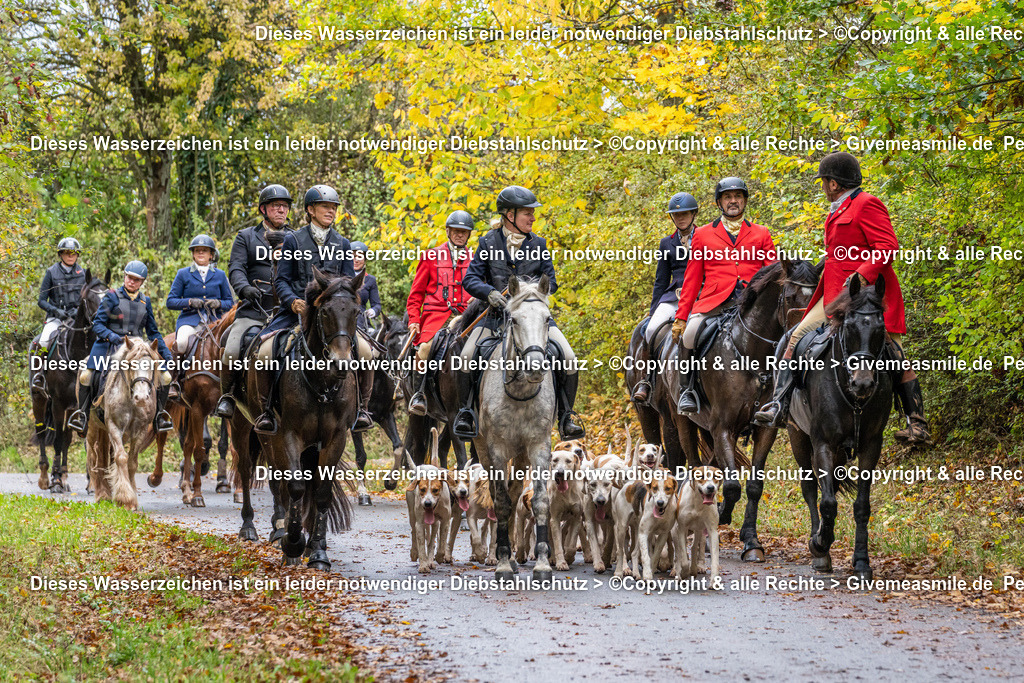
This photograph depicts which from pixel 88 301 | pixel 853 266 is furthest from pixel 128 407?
pixel 853 266

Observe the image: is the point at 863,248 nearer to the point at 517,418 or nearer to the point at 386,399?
the point at 517,418

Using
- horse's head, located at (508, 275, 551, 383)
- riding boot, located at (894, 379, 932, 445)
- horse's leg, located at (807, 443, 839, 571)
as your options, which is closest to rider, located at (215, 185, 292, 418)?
horse's head, located at (508, 275, 551, 383)

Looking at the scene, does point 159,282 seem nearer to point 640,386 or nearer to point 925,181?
point 640,386

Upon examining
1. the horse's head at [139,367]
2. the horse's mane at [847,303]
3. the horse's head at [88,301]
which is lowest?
the horse's head at [139,367]

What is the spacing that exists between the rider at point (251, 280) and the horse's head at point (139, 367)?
9.67ft

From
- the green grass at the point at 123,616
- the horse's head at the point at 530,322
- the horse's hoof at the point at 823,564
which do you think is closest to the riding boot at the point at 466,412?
the horse's head at the point at 530,322

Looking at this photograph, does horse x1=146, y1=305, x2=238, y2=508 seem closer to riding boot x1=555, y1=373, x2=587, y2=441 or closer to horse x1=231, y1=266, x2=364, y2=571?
horse x1=231, y1=266, x2=364, y2=571

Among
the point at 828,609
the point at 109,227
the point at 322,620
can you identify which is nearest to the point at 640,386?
the point at 828,609

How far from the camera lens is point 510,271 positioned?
11.1 metres

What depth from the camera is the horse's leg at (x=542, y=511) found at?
9.90m

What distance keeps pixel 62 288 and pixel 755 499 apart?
12878 millimetres

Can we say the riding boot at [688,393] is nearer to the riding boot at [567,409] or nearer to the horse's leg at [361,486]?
the riding boot at [567,409]

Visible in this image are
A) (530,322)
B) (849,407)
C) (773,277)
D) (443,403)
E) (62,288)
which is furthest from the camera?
(62,288)

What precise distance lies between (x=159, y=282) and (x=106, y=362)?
38.9 ft
